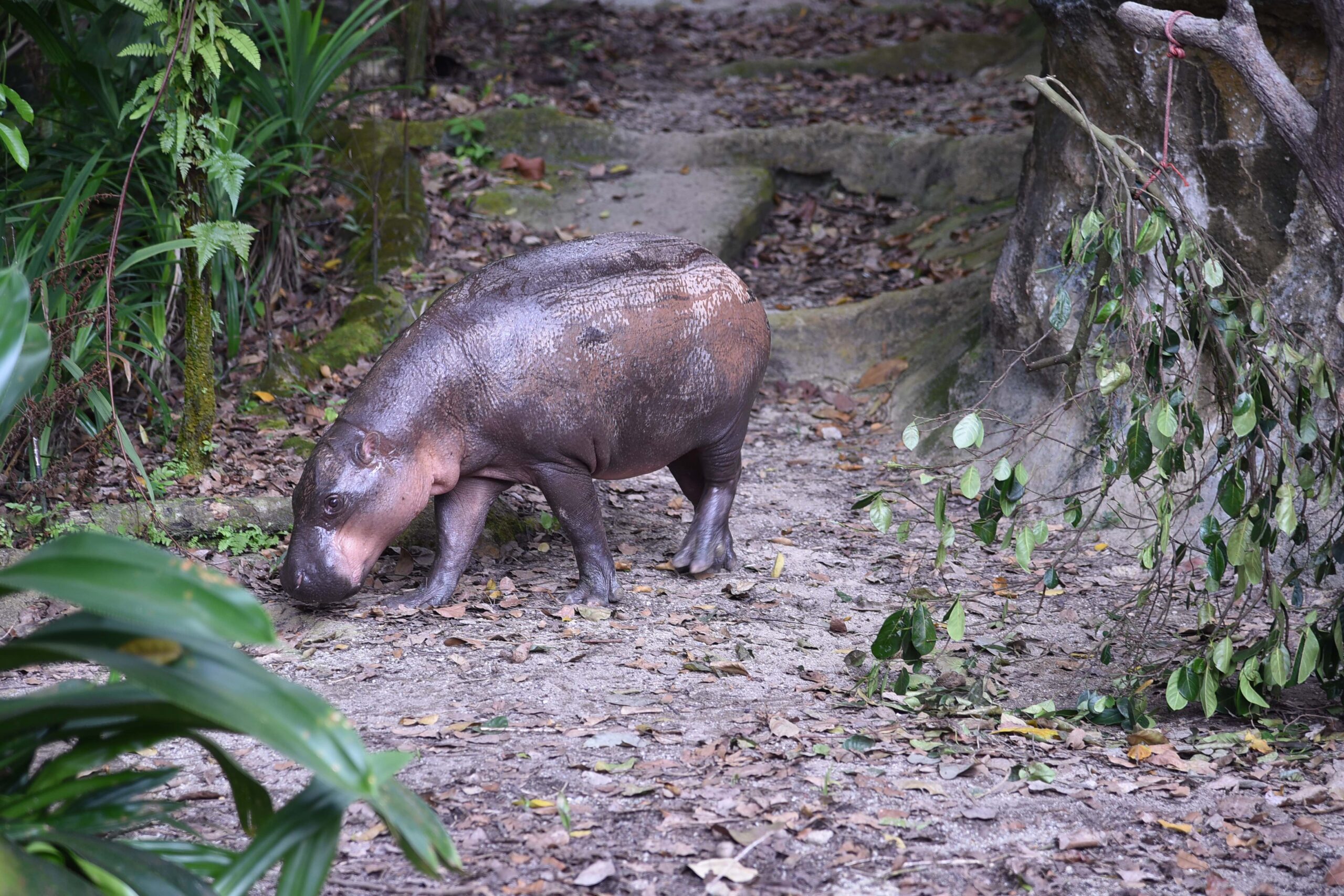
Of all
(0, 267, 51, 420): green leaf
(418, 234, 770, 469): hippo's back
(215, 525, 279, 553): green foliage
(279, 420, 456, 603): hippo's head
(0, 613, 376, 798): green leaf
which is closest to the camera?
(0, 613, 376, 798): green leaf

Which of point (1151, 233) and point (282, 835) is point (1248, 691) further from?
point (282, 835)

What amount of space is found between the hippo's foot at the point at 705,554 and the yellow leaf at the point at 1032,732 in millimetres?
1821

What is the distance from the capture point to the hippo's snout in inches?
168

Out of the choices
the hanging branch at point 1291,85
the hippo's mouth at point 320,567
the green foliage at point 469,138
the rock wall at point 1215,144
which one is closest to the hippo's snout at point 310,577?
the hippo's mouth at point 320,567

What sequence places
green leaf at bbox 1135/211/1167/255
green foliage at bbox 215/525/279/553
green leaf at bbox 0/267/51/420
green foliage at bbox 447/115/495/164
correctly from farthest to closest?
green foliage at bbox 447/115/495/164
green foliage at bbox 215/525/279/553
green leaf at bbox 1135/211/1167/255
green leaf at bbox 0/267/51/420

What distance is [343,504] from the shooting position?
13.9 feet

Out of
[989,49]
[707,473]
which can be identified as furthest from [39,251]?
[989,49]

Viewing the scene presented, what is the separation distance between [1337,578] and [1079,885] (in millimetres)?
3013

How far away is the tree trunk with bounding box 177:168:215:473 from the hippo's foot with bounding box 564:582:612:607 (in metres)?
1.88

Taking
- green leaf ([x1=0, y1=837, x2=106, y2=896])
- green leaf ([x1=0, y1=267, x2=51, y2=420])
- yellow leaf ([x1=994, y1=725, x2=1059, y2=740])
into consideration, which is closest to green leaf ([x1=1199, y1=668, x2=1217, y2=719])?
yellow leaf ([x1=994, y1=725, x2=1059, y2=740])

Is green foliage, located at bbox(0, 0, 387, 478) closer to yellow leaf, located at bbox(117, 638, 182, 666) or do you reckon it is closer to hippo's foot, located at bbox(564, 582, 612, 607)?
hippo's foot, located at bbox(564, 582, 612, 607)

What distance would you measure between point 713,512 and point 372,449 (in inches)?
62.4

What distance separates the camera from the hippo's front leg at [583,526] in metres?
4.56

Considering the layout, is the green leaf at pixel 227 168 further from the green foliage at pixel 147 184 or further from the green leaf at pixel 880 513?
the green leaf at pixel 880 513
